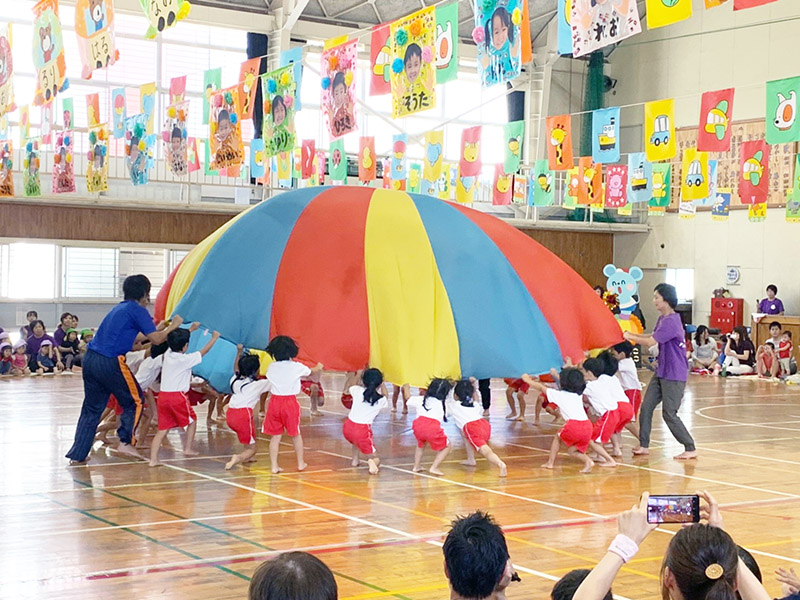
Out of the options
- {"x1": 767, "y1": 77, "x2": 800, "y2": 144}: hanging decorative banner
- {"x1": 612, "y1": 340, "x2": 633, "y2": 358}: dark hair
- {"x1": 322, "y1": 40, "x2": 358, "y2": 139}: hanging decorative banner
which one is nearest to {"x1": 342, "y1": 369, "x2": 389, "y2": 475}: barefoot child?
{"x1": 612, "y1": 340, "x2": 633, "y2": 358}: dark hair

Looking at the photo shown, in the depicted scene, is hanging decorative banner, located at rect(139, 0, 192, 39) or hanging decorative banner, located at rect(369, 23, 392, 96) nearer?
hanging decorative banner, located at rect(139, 0, 192, 39)

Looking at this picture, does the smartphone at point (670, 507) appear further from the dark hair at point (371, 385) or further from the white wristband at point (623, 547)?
the dark hair at point (371, 385)

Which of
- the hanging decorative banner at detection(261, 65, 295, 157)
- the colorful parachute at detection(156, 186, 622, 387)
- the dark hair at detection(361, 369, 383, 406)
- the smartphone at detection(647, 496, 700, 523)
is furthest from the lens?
the hanging decorative banner at detection(261, 65, 295, 157)

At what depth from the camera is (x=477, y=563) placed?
8.36ft

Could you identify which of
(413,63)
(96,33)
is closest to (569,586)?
(413,63)

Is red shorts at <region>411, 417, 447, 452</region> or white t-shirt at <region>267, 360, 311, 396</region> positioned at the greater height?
white t-shirt at <region>267, 360, 311, 396</region>

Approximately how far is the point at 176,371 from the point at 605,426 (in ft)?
10.6

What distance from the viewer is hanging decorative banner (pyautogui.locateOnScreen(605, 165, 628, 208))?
54.3ft

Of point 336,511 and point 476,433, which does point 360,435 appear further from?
point 336,511

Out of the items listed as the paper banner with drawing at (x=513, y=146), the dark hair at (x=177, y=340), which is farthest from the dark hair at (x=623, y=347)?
the paper banner with drawing at (x=513, y=146)

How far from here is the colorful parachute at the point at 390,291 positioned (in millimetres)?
8344

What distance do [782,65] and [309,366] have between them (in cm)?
1410

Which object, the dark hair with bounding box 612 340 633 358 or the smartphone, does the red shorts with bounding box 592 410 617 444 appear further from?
the smartphone

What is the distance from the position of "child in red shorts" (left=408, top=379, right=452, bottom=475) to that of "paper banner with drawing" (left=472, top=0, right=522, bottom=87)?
95.1 inches
